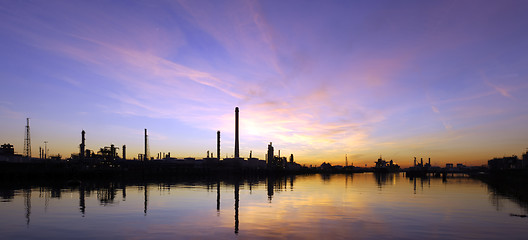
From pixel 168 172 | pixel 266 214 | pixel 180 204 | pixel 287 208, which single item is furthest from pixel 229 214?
pixel 168 172

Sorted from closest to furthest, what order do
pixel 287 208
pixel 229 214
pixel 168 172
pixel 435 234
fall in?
pixel 435 234, pixel 229 214, pixel 287 208, pixel 168 172

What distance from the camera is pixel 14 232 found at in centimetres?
2353

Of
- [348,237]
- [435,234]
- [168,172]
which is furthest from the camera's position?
[168,172]

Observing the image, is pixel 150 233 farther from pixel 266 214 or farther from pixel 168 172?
pixel 168 172

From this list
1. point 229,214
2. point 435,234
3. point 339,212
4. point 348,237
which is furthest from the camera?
point 339,212

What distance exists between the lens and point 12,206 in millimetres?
36250

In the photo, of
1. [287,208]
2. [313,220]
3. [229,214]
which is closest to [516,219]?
[313,220]

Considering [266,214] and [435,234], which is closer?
[435,234]

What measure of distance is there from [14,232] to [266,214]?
60.6 feet

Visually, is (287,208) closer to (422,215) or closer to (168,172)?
(422,215)

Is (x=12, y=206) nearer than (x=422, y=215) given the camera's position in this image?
No

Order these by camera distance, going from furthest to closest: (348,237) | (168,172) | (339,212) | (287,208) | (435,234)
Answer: (168,172), (287,208), (339,212), (435,234), (348,237)

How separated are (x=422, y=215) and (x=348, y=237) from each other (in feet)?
45.6

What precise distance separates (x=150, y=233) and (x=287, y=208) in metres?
16.7
